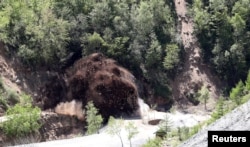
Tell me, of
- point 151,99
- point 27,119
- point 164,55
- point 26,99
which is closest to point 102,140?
point 27,119

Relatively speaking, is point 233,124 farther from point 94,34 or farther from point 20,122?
point 94,34

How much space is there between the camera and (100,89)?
6191 cm

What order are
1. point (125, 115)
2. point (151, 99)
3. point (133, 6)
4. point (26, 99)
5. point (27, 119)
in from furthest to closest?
point (133, 6)
point (151, 99)
point (125, 115)
point (26, 99)
point (27, 119)

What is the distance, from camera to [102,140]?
46.8 metres

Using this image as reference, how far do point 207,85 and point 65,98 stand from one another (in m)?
22.4

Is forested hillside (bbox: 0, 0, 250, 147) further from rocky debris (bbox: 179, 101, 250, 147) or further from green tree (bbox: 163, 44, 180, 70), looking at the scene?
rocky debris (bbox: 179, 101, 250, 147)

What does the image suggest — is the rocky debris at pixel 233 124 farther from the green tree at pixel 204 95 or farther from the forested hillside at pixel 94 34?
the green tree at pixel 204 95

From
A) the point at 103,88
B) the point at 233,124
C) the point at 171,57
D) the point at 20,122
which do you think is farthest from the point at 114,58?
the point at 233,124

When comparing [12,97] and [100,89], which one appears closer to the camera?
[12,97]

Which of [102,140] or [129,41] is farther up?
[129,41]

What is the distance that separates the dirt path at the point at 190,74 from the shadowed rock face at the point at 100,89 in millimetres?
11233

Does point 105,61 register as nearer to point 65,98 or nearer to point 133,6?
point 65,98

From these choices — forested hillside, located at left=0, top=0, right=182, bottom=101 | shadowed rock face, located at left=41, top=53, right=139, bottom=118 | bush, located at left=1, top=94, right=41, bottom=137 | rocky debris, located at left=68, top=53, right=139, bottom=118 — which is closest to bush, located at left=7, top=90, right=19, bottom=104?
bush, located at left=1, top=94, right=41, bottom=137

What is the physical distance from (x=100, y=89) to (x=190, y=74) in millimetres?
18259
